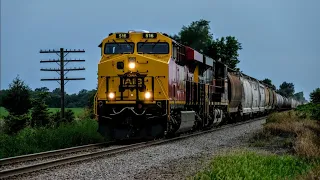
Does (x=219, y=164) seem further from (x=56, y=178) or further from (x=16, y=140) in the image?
(x=16, y=140)

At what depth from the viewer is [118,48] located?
1620cm

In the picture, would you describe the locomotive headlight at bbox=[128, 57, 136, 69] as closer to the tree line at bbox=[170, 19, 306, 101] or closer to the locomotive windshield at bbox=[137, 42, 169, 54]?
the locomotive windshield at bbox=[137, 42, 169, 54]

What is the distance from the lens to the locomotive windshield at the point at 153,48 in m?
16.1

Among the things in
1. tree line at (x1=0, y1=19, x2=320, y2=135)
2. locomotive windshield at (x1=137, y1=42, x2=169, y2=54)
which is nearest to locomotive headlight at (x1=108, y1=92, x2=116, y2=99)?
locomotive windshield at (x1=137, y1=42, x2=169, y2=54)

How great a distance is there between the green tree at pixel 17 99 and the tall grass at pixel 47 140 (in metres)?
29.5

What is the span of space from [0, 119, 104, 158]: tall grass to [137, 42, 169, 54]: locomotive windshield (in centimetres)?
341

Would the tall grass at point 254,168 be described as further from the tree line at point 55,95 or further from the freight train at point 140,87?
the tree line at point 55,95

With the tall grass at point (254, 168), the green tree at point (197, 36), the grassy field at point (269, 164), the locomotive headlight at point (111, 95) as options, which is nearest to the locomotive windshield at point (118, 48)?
the locomotive headlight at point (111, 95)

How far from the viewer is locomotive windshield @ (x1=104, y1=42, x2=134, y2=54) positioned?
52.8 ft

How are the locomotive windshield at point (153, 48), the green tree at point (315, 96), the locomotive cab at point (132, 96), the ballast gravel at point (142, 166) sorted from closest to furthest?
the ballast gravel at point (142, 166)
the locomotive cab at point (132, 96)
the locomotive windshield at point (153, 48)
the green tree at point (315, 96)

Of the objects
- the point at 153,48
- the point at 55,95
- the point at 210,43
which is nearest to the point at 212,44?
the point at 210,43

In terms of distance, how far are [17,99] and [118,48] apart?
105 ft

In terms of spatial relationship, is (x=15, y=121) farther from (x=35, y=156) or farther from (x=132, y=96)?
(x=35, y=156)

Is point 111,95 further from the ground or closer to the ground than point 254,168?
further from the ground
